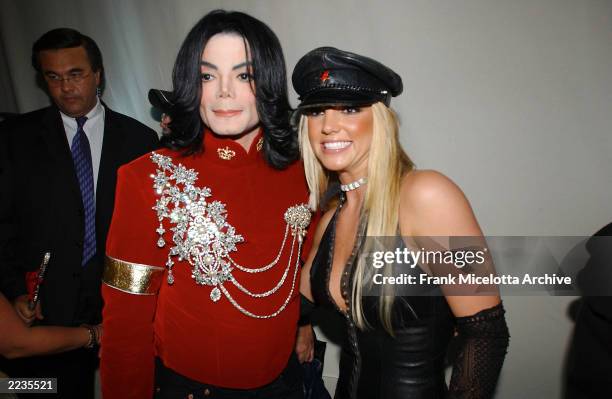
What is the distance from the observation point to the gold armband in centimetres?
147

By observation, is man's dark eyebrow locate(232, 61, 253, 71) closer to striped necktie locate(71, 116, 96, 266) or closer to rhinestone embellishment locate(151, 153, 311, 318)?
rhinestone embellishment locate(151, 153, 311, 318)

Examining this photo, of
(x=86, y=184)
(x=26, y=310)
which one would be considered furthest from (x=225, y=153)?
(x=26, y=310)

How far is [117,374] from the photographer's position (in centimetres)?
153

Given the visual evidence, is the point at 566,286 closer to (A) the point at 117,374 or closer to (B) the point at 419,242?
(B) the point at 419,242

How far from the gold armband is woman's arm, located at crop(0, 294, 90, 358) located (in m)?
0.49

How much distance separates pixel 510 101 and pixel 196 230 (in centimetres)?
187

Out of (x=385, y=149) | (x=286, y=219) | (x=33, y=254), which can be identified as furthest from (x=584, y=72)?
(x=33, y=254)

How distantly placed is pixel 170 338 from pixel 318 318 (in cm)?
152

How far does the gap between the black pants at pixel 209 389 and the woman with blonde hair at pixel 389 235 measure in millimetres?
292

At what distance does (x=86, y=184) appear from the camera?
258 centimetres

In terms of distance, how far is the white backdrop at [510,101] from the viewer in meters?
2.23

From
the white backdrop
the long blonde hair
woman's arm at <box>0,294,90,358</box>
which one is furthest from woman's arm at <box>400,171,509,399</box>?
woman's arm at <box>0,294,90,358</box>

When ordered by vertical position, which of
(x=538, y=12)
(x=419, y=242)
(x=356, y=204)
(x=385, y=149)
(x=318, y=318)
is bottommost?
(x=318, y=318)

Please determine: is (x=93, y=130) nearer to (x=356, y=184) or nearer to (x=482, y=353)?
(x=356, y=184)
